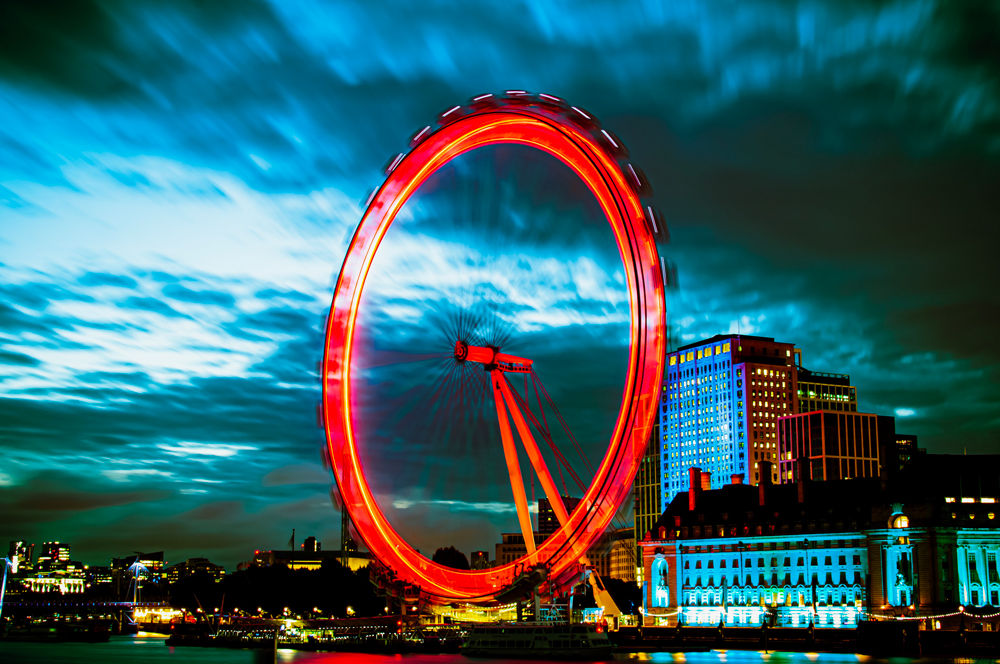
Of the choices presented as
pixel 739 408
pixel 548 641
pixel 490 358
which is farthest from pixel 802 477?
pixel 490 358

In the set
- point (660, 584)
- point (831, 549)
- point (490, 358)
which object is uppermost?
point (490, 358)

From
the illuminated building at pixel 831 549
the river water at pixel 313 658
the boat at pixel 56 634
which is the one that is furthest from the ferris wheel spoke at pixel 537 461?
the boat at pixel 56 634

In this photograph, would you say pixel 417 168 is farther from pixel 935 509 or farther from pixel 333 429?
pixel 935 509

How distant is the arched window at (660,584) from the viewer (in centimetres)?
12475

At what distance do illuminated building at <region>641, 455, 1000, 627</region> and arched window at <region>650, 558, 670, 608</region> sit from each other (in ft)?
0.39

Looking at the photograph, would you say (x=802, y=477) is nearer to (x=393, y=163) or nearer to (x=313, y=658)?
(x=313, y=658)

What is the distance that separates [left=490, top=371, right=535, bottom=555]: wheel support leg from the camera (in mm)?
49875

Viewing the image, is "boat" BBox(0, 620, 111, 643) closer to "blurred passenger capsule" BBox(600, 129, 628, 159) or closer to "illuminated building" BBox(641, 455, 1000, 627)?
"illuminated building" BBox(641, 455, 1000, 627)

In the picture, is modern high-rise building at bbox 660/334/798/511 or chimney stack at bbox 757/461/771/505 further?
modern high-rise building at bbox 660/334/798/511

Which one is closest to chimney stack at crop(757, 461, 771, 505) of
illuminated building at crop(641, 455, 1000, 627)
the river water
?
illuminated building at crop(641, 455, 1000, 627)

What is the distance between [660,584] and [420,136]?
288ft

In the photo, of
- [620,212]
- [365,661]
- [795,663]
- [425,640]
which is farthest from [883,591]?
[620,212]

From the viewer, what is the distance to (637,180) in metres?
51.9

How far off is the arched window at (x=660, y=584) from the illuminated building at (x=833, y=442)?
199 feet
